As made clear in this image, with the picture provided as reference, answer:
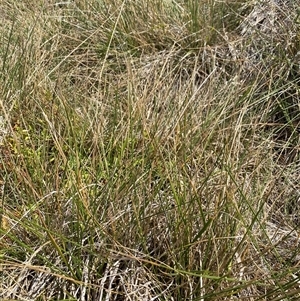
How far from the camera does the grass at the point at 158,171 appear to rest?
1.04m

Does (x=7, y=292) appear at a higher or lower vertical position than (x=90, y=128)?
lower

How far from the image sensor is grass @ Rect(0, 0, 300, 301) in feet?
3.43

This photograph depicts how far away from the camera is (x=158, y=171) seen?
119cm

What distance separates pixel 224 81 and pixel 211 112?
304 millimetres

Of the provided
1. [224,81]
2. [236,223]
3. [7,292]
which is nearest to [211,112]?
[224,81]

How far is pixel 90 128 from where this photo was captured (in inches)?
54.7

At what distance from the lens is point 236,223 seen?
1.06 metres

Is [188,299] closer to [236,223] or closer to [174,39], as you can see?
[236,223]

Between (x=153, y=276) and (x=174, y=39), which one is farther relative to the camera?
(x=174, y=39)

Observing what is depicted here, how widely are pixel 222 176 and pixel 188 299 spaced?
296 mm

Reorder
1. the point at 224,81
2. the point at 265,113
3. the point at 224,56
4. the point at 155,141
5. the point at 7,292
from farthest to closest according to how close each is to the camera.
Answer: the point at 224,56 → the point at 224,81 → the point at 265,113 → the point at 155,141 → the point at 7,292

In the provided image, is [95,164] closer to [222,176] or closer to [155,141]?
[155,141]

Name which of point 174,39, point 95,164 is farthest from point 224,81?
point 95,164

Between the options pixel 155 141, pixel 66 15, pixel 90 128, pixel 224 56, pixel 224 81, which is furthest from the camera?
pixel 66 15
